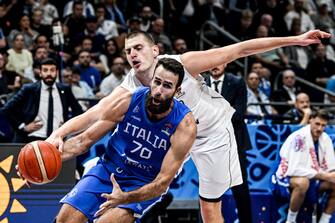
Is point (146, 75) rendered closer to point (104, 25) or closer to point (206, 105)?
point (206, 105)

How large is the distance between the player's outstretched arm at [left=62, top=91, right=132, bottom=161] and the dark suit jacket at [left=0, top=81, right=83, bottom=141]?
3.54 meters

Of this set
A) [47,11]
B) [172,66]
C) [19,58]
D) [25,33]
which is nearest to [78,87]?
[19,58]

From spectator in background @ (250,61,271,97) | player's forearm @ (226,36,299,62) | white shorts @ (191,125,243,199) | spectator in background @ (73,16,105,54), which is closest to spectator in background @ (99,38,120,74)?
spectator in background @ (73,16,105,54)

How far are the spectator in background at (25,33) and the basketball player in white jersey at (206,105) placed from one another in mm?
5855

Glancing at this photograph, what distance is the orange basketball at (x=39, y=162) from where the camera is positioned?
712 cm

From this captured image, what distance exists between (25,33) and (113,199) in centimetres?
787

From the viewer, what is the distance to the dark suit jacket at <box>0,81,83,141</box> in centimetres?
1091

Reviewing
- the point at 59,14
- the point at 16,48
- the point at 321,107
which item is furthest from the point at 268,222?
the point at 59,14

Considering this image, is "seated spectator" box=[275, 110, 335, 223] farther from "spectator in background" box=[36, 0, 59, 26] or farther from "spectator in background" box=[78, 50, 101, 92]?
"spectator in background" box=[36, 0, 59, 26]

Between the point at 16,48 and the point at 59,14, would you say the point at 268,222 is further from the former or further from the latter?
the point at 59,14

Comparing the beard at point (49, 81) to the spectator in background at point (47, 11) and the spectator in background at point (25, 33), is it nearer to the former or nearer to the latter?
the spectator in background at point (25, 33)

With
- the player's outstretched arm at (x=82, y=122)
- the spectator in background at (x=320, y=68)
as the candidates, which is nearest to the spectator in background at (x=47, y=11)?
the spectator in background at (x=320, y=68)

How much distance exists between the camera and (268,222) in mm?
11875

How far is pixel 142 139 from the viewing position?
7.43 m
